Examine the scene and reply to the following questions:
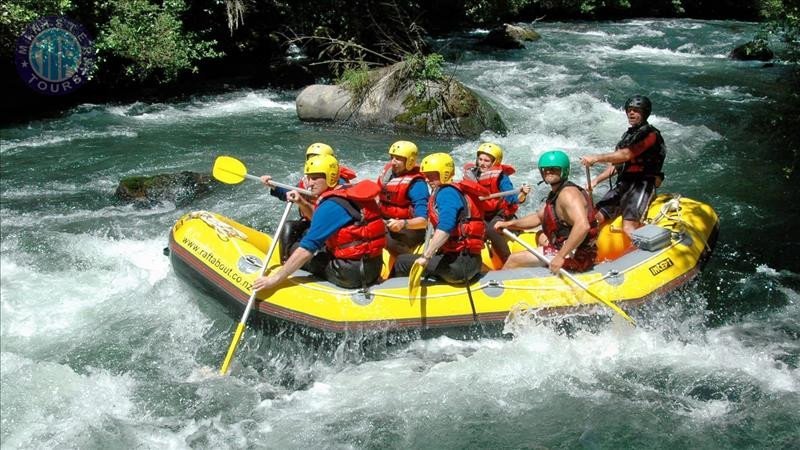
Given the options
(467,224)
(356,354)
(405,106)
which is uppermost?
(467,224)

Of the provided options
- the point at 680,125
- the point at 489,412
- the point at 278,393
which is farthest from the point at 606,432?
the point at 680,125

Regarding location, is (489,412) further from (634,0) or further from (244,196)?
(634,0)

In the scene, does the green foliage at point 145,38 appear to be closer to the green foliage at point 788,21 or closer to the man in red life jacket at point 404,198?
the man in red life jacket at point 404,198

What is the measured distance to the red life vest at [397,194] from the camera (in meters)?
5.68

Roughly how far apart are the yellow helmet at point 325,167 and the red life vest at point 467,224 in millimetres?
731

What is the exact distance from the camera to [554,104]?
1261 centimetres

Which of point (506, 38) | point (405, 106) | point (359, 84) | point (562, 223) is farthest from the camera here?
point (506, 38)

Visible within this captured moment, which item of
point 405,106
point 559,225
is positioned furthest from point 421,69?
point 559,225

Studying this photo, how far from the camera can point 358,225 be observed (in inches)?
195

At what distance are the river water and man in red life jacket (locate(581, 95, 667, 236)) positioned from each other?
33.3 inches

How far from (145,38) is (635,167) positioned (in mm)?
9595

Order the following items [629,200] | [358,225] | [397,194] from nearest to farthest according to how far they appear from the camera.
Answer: [358,225], [397,194], [629,200]

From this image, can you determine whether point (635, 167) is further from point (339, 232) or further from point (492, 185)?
point (339, 232)

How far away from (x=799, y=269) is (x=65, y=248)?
24.4 ft
